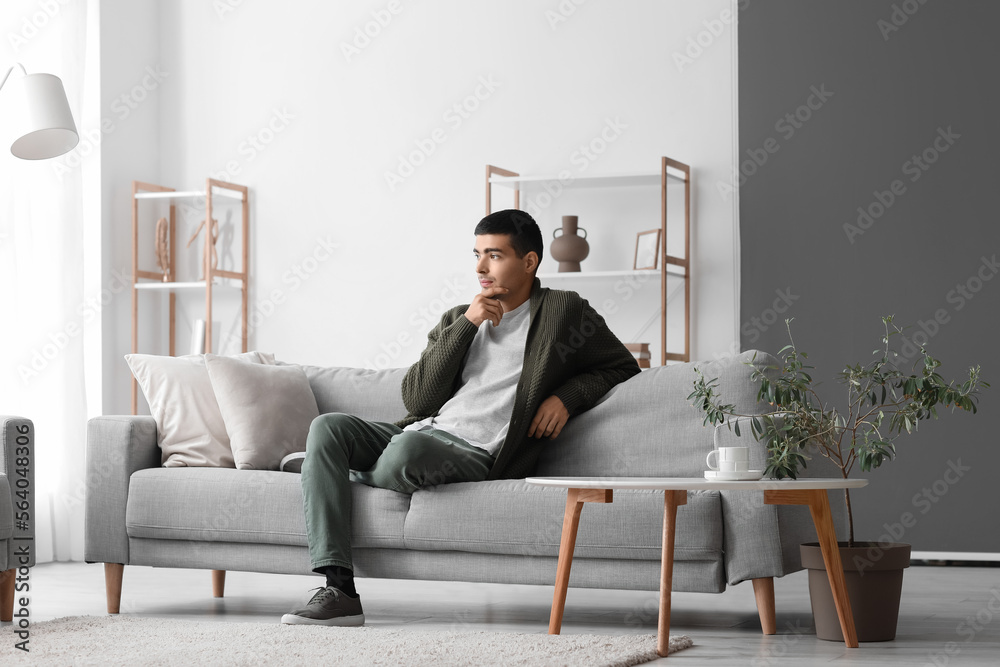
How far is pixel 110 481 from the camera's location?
326 cm

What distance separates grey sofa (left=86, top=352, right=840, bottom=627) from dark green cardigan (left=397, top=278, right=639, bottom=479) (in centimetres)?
9

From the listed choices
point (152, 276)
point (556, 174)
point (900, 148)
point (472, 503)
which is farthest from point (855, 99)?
point (152, 276)

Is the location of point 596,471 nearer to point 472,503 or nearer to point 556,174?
point 472,503

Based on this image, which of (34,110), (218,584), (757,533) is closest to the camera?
(757,533)

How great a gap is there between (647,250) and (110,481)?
2.16 m

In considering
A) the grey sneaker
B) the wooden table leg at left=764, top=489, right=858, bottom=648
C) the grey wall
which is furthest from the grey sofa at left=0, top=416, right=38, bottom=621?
the grey wall

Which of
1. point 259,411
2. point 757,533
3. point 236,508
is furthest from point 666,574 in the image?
point 259,411

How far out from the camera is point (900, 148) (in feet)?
14.4

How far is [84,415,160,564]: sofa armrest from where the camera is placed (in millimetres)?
3229

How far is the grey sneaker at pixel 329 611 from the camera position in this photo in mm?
2738

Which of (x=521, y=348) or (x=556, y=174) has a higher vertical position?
(x=556, y=174)

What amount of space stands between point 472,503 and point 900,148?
7.88 feet

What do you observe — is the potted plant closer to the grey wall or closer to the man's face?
the man's face

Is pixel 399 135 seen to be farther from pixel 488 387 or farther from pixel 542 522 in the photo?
pixel 542 522
